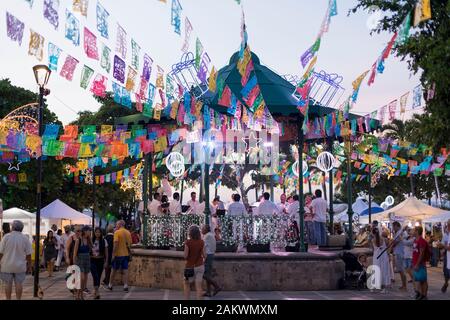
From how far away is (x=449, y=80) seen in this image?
16.9 metres

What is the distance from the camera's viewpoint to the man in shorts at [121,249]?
1986cm

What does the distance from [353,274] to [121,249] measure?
6609mm

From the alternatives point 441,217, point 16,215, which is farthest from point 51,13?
point 441,217

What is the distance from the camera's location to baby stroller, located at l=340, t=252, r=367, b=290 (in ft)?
65.5

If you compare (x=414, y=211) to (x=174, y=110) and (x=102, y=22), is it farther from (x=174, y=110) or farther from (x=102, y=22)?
(x=102, y=22)

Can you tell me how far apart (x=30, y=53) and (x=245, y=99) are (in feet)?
25.2

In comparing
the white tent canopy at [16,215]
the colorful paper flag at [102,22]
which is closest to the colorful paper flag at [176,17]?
the colorful paper flag at [102,22]

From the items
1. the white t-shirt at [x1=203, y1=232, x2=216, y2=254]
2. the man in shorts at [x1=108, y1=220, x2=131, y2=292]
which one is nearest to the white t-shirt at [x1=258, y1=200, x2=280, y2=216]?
the white t-shirt at [x1=203, y1=232, x2=216, y2=254]

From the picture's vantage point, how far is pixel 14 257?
1466cm

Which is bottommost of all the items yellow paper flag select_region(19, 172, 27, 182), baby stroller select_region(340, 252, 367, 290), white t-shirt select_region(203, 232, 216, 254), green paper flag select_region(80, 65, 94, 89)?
baby stroller select_region(340, 252, 367, 290)

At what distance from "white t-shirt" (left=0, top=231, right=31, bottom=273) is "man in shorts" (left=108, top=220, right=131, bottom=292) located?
203 inches

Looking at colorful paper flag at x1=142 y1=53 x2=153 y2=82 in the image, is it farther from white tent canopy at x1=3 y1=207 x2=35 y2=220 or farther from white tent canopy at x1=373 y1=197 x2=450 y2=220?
white tent canopy at x1=373 y1=197 x2=450 y2=220
